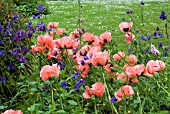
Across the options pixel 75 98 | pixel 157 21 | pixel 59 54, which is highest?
pixel 59 54

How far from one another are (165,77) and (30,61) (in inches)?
44.5

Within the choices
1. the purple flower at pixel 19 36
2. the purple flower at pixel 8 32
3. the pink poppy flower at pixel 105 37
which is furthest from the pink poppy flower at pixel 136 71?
the purple flower at pixel 8 32

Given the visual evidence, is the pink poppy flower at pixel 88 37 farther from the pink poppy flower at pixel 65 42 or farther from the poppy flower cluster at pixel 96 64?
the pink poppy flower at pixel 65 42

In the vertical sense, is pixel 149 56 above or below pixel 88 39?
below

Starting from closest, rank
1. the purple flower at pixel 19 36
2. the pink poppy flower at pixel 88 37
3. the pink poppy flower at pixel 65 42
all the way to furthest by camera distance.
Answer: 1. the pink poppy flower at pixel 65 42
2. the pink poppy flower at pixel 88 37
3. the purple flower at pixel 19 36

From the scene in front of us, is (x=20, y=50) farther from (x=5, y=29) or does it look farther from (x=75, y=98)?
(x=75, y=98)

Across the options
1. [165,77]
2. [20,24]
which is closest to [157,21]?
[20,24]

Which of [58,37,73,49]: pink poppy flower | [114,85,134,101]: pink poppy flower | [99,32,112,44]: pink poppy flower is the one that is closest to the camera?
[114,85,134,101]: pink poppy flower

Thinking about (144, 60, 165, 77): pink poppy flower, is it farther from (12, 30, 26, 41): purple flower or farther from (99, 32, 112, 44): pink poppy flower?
(12, 30, 26, 41): purple flower

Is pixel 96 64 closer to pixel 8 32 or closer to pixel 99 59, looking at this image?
pixel 99 59

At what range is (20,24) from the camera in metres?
3.83

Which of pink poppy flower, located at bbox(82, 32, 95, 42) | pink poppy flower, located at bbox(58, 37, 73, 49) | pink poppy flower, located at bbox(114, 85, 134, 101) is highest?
pink poppy flower, located at bbox(58, 37, 73, 49)

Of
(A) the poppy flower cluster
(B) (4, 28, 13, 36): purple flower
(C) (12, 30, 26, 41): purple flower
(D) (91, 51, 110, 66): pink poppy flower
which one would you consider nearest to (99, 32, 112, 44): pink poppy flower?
(A) the poppy flower cluster

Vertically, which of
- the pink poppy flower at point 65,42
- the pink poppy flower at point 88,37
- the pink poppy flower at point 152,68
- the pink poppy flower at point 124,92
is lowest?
the pink poppy flower at point 124,92
